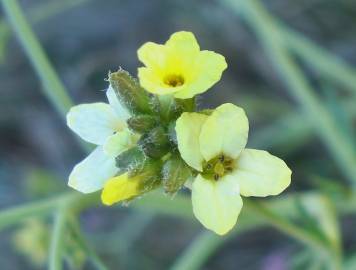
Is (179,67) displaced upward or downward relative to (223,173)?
upward

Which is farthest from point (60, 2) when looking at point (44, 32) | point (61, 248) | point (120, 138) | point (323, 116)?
point (120, 138)

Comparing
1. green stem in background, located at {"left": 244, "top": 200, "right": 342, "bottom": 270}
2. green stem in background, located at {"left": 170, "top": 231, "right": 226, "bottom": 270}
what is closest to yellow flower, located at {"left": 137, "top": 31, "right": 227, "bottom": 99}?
Answer: green stem in background, located at {"left": 244, "top": 200, "right": 342, "bottom": 270}

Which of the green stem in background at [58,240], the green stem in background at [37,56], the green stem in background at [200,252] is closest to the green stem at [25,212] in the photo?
the green stem in background at [58,240]

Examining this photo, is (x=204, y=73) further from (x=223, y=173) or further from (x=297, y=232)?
(x=297, y=232)

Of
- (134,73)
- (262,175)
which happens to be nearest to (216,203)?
(262,175)

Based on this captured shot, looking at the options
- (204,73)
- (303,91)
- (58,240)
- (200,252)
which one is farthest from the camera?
(303,91)

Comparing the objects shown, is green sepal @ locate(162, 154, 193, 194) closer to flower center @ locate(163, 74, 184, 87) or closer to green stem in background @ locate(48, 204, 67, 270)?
flower center @ locate(163, 74, 184, 87)

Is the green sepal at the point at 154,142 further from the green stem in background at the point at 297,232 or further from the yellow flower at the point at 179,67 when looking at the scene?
the green stem in background at the point at 297,232
